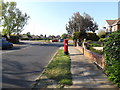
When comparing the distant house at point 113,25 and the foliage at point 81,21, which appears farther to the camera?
the foliage at point 81,21

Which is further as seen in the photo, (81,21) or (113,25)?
(81,21)

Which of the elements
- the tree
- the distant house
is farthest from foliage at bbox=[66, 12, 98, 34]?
the tree

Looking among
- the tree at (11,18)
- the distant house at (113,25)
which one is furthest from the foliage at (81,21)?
the tree at (11,18)

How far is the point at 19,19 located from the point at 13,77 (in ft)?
112

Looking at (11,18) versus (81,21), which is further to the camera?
(81,21)

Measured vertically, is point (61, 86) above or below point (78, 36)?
below

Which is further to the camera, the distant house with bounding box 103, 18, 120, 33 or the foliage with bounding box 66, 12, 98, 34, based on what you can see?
the foliage with bounding box 66, 12, 98, 34

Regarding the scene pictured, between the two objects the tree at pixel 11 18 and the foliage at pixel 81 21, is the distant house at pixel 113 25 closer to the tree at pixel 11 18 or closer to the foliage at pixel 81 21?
the foliage at pixel 81 21

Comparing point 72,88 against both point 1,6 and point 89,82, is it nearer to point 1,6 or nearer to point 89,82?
point 89,82

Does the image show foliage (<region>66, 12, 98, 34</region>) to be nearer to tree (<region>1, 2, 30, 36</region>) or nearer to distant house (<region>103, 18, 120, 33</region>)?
distant house (<region>103, 18, 120, 33</region>)

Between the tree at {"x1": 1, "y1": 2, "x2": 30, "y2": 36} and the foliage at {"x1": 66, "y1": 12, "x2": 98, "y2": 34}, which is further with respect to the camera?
the foliage at {"x1": 66, "y1": 12, "x2": 98, "y2": 34}

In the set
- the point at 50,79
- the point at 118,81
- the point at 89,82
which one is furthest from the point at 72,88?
the point at 118,81

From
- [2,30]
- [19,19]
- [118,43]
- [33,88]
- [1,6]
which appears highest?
[1,6]

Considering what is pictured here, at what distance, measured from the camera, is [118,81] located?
481 centimetres
